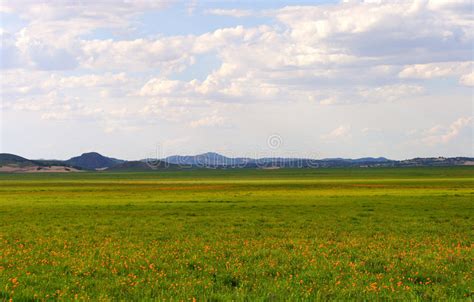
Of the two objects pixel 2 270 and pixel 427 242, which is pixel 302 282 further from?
pixel 427 242

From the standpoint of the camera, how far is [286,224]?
31609mm

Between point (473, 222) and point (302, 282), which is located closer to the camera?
point (302, 282)

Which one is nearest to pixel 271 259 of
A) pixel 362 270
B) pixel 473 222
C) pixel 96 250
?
pixel 362 270

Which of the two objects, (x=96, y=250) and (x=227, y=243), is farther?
(x=227, y=243)

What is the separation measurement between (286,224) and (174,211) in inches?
530

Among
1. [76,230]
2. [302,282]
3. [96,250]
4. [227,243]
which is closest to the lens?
[302,282]

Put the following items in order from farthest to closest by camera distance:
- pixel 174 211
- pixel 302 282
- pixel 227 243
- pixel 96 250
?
pixel 174 211 < pixel 227 243 < pixel 96 250 < pixel 302 282

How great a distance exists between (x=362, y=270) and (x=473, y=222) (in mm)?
20089

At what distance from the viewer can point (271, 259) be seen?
17578 millimetres

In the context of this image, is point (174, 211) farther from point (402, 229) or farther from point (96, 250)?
point (96, 250)

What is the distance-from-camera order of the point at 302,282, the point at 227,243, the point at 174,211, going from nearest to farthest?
1. the point at 302,282
2. the point at 227,243
3. the point at 174,211

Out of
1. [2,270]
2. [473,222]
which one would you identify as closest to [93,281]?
[2,270]

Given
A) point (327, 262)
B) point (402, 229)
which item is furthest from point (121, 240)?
point (402, 229)

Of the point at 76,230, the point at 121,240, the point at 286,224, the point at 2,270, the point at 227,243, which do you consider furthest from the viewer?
the point at 286,224
